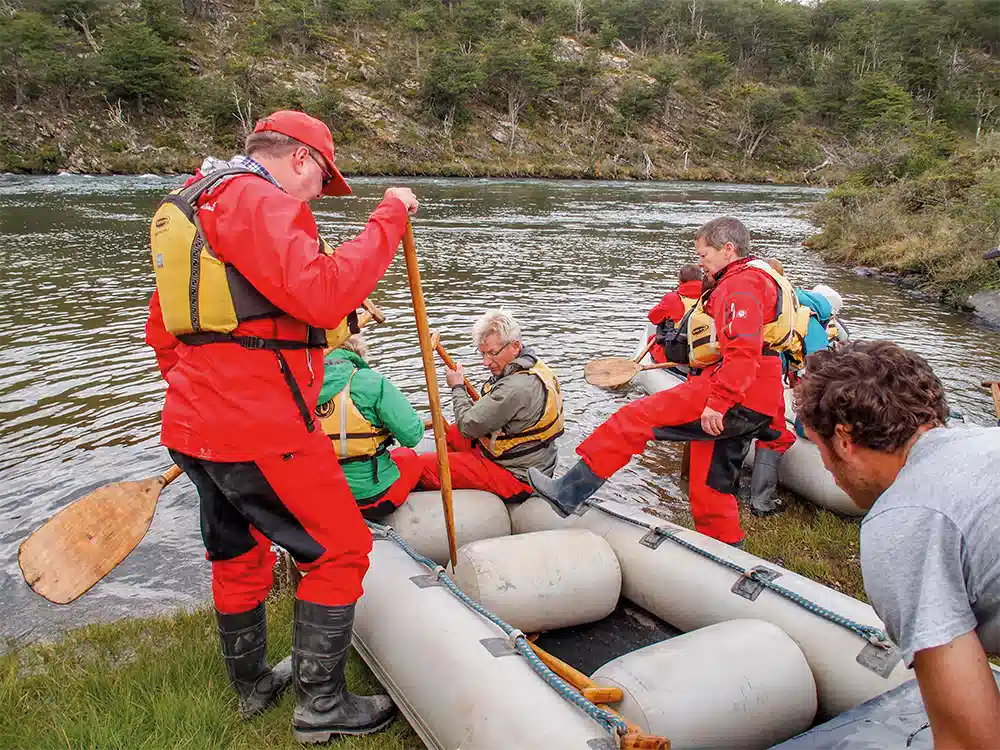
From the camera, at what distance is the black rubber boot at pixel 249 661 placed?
279 centimetres

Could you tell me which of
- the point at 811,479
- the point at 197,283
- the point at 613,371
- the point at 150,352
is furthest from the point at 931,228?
the point at 197,283

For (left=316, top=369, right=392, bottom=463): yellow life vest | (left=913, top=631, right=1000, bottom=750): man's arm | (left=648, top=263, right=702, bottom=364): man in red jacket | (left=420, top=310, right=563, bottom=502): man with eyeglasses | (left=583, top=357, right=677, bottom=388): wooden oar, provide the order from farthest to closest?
(left=648, top=263, right=702, bottom=364): man in red jacket, (left=583, top=357, right=677, bottom=388): wooden oar, (left=420, top=310, right=563, bottom=502): man with eyeglasses, (left=316, top=369, right=392, bottom=463): yellow life vest, (left=913, top=631, right=1000, bottom=750): man's arm

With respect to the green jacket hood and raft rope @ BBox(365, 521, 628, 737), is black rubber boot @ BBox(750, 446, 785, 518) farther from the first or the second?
the green jacket hood

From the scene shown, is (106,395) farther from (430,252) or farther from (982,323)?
(982,323)

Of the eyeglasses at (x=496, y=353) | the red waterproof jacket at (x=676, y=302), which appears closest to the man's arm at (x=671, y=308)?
the red waterproof jacket at (x=676, y=302)

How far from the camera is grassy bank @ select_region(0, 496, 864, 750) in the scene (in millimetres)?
2658

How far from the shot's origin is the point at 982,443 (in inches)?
59.1

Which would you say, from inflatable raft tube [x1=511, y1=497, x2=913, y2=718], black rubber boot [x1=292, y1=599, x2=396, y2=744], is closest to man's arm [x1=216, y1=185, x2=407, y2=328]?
black rubber boot [x1=292, y1=599, x2=396, y2=744]

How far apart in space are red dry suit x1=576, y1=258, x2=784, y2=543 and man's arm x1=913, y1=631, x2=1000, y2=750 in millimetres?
2567

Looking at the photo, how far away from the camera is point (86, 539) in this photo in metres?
3.14

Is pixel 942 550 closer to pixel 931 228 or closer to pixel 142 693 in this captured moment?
pixel 142 693

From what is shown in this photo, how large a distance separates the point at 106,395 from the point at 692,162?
57.9 meters

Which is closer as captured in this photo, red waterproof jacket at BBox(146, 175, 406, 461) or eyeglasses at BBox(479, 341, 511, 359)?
red waterproof jacket at BBox(146, 175, 406, 461)

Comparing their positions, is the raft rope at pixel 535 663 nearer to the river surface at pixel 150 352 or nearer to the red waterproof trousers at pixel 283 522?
the red waterproof trousers at pixel 283 522
